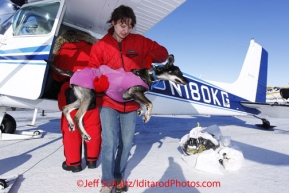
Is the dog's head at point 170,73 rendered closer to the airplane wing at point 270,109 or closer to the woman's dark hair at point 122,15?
the woman's dark hair at point 122,15

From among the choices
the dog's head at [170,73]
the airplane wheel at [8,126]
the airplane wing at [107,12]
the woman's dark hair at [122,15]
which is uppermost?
the airplane wing at [107,12]

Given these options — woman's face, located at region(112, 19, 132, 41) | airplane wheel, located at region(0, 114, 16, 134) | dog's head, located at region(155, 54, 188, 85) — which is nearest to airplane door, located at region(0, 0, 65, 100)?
airplane wheel, located at region(0, 114, 16, 134)

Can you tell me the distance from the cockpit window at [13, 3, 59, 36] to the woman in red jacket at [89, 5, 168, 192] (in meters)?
1.65

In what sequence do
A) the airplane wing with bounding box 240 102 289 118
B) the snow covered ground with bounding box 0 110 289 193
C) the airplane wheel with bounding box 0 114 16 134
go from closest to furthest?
the snow covered ground with bounding box 0 110 289 193 → the airplane wheel with bounding box 0 114 16 134 → the airplane wing with bounding box 240 102 289 118

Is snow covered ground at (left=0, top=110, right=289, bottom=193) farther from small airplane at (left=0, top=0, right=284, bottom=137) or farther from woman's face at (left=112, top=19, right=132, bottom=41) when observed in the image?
woman's face at (left=112, top=19, right=132, bottom=41)

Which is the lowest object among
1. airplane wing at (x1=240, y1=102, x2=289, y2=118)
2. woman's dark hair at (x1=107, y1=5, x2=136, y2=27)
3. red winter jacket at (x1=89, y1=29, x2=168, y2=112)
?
airplane wing at (x1=240, y1=102, x2=289, y2=118)

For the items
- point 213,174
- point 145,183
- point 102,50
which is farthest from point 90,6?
point 213,174

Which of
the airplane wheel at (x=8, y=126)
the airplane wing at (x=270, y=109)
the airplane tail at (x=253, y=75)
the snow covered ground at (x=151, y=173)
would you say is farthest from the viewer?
the airplane tail at (x=253, y=75)

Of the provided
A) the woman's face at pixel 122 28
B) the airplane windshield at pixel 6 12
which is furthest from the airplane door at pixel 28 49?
the woman's face at pixel 122 28

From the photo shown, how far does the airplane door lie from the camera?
8.64 feet

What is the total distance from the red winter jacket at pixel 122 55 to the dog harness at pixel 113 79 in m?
0.09

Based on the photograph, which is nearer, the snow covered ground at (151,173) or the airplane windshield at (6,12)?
the snow covered ground at (151,173)

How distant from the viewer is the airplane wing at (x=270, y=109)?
456cm

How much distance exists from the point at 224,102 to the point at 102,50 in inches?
168
